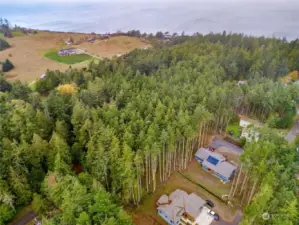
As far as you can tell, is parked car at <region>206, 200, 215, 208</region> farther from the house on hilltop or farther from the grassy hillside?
the house on hilltop

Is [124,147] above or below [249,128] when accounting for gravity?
above

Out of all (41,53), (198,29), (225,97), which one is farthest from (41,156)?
(198,29)

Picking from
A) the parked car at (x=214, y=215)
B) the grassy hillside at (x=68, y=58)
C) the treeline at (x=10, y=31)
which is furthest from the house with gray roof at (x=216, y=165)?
the treeline at (x=10, y=31)

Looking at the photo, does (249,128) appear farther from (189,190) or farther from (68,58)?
(68,58)

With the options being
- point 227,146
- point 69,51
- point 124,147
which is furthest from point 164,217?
point 69,51

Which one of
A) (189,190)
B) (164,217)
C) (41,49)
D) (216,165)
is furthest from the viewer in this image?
(41,49)

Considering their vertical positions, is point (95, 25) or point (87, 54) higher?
point (95, 25)

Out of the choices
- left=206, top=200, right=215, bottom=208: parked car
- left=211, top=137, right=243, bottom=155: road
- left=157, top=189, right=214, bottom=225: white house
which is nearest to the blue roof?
left=211, top=137, right=243, bottom=155: road

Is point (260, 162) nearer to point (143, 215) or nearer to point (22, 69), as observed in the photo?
point (143, 215)
